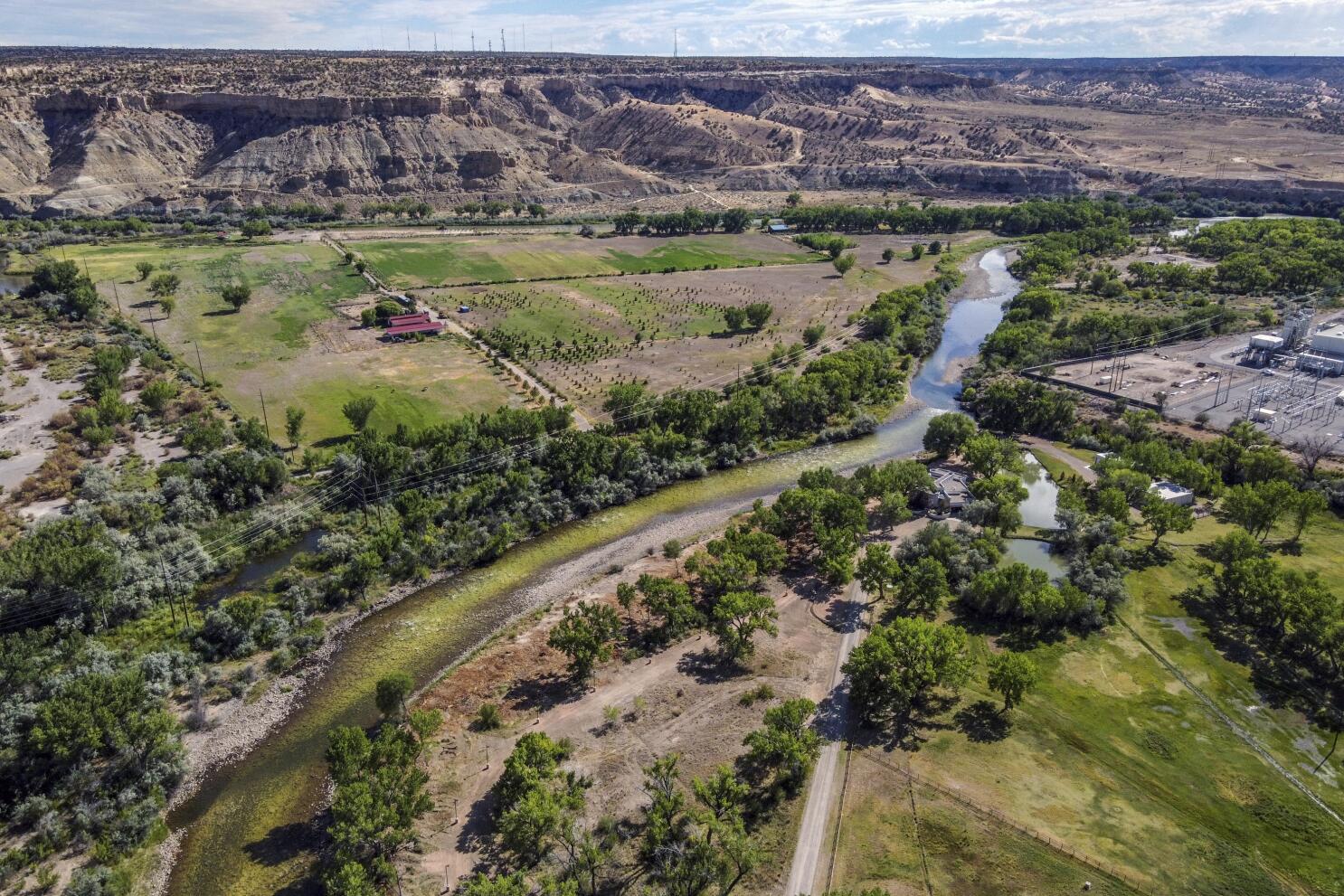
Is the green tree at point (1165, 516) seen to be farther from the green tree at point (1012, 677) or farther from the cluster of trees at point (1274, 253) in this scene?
the cluster of trees at point (1274, 253)

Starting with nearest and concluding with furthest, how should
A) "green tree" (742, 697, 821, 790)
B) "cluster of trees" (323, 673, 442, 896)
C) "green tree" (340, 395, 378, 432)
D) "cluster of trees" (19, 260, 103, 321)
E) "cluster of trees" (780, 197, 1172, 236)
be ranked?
1. "cluster of trees" (323, 673, 442, 896)
2. "green tree" (742, 697, 821, 790)
3. "green tree" (340, 395, 378, 432)
4. "cluster of trees" (19, 260, 103, 321)
5. "cluster of trees" (780, 197, 1172, 236)

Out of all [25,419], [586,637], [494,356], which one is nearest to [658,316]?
[494,356]

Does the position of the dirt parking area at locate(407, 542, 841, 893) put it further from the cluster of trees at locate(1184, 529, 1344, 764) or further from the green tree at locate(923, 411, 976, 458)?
the green tree at locate(923, 411, 976, 458)

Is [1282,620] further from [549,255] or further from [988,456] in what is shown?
[549,255]

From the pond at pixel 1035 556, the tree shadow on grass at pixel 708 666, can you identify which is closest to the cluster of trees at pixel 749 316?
the pond at pixel 1035 556

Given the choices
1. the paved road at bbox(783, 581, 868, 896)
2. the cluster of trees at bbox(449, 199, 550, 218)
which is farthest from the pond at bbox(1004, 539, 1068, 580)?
the cluster of trees at bbox(449, 199, 550, 218)
